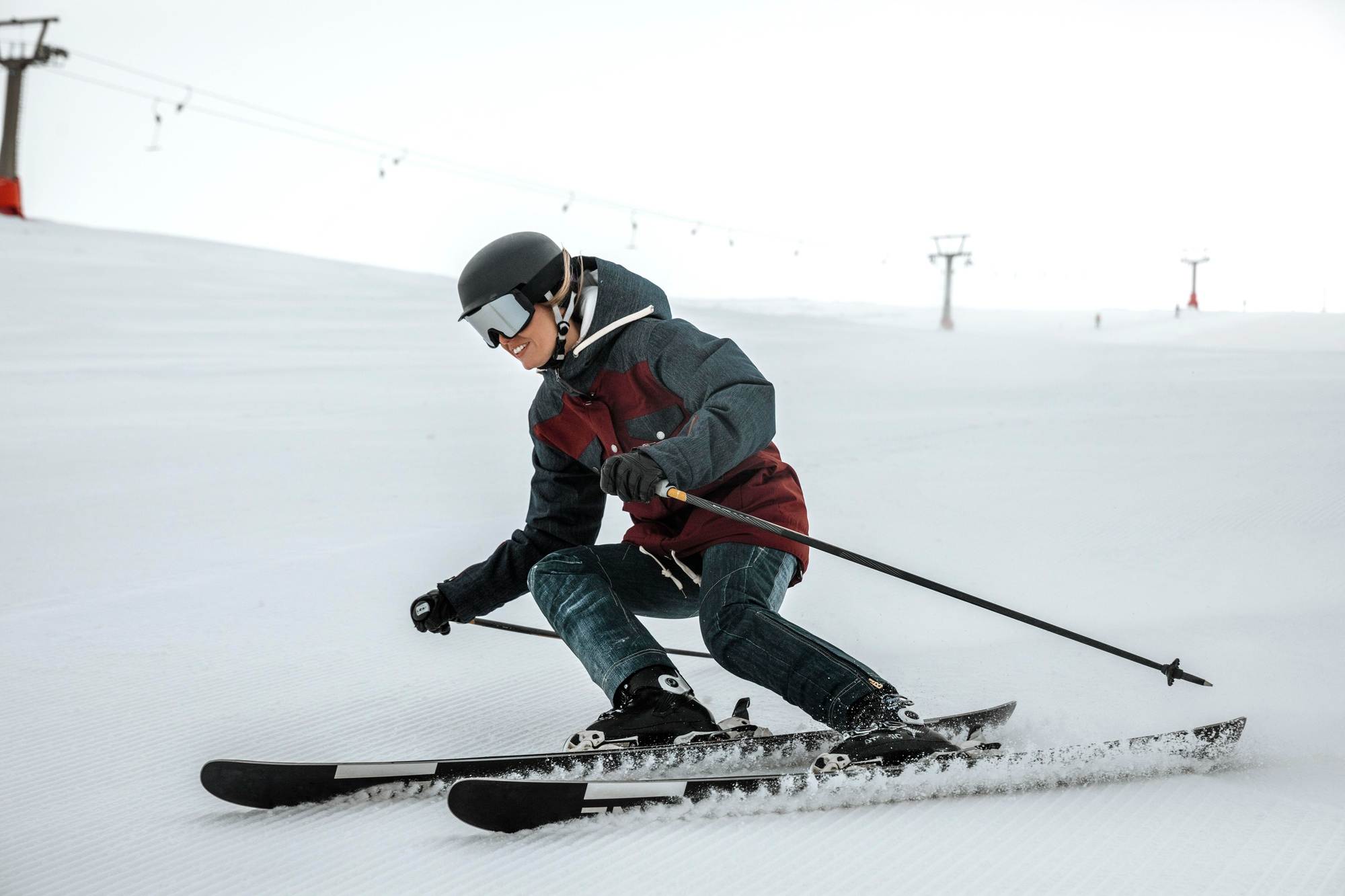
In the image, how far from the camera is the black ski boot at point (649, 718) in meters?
1.95

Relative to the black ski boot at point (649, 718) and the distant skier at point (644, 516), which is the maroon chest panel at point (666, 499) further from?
the black ski boot at point (649, 718)

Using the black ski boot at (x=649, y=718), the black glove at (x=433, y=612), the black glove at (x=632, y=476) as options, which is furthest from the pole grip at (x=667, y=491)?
the black glove at (x=433, y=612)

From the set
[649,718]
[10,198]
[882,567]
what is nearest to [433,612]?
[649,718]

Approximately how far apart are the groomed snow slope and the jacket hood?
30.7 inches

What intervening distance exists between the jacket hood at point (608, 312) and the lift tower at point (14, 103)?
1849cm

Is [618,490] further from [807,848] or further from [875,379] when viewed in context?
[875,379]

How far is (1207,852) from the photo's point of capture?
5.25ft

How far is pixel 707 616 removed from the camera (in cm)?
202

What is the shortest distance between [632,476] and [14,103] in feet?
64.4

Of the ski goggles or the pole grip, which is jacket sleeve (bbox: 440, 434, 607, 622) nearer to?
the ski goggles

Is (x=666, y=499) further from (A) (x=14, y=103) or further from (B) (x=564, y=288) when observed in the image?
(A) (x=14, y=103)

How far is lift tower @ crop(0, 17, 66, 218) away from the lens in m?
17.5

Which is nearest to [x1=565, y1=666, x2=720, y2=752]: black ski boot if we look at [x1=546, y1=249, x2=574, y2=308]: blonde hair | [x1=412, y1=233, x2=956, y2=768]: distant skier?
[x1=412, y1=233, x2=956, y2=768]: distant skier

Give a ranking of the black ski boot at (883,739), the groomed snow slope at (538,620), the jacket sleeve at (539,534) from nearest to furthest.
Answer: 1. the groomed snow slope at (538,620)
2. the black ski boot at (883,739)
3. the jacket sleeve at (539,534)
